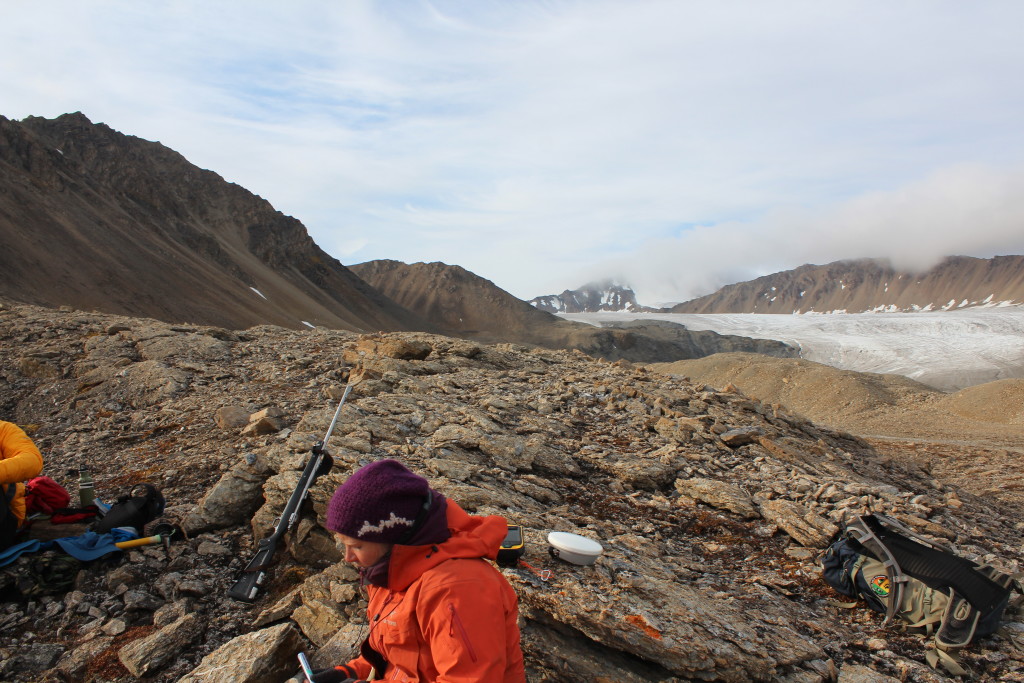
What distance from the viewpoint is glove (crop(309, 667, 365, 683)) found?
2.75 metres

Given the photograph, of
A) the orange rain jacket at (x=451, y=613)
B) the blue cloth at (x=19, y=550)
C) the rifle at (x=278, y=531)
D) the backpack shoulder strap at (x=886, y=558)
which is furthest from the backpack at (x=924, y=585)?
the blue cloth at (x=19, y=550)

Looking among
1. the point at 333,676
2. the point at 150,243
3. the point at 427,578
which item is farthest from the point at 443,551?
the point at 150,243

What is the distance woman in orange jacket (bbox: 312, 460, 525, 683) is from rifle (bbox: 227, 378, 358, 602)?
255cm

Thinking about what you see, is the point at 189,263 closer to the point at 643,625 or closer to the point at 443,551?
the point at 643,625

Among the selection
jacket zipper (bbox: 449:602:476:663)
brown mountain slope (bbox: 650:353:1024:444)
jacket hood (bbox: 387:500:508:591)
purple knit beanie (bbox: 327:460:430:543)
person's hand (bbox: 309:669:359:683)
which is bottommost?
brown mountain slope (bbox: 650:353:1024:444)

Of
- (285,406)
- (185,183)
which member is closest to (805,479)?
(285,406)

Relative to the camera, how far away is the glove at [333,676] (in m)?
2.75

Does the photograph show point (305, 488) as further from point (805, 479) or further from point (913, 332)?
point (913, 332)

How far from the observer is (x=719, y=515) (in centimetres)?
653

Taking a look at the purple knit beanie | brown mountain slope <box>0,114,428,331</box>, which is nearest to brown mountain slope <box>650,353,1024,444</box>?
the purple knit beanie

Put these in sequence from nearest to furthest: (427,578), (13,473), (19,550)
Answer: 1. (427,578)
2. (19,550)
3. (13,473)

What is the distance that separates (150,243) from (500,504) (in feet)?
203

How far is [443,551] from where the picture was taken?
96.2 inches

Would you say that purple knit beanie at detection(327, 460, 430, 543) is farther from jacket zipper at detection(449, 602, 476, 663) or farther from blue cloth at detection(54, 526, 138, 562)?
blue cloth at detection(54, 526, 138, 562)
